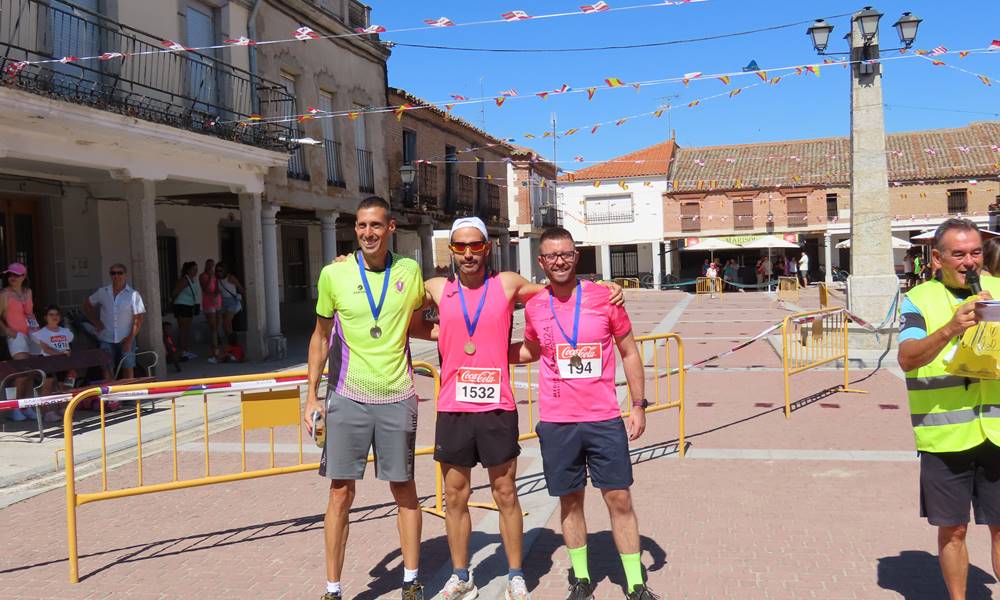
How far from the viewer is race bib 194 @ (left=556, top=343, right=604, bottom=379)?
12.2 ft

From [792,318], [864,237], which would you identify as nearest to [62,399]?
[792,318]

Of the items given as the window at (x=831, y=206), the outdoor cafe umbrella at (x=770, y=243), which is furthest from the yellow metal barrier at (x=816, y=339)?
the window at (x=831, y=206)

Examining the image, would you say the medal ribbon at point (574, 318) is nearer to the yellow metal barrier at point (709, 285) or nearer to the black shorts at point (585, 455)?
the black shorts at point (585, 455)

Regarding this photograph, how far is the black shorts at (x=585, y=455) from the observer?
12.0 ft

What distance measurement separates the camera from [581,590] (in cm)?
377

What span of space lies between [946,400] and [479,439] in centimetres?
190

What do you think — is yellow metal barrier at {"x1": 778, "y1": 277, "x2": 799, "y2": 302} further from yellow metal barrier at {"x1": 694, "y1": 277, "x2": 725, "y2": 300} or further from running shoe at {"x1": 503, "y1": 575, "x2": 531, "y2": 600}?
running shoe at {"x1": 503, "y1": 575, "x2": 531, "y2": 600}

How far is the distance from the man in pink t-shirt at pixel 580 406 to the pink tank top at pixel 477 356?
0.20m

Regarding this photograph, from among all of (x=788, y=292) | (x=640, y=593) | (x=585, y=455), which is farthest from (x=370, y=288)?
(x=788, y=292)

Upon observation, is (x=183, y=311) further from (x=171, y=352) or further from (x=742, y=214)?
(x=742, y=214)

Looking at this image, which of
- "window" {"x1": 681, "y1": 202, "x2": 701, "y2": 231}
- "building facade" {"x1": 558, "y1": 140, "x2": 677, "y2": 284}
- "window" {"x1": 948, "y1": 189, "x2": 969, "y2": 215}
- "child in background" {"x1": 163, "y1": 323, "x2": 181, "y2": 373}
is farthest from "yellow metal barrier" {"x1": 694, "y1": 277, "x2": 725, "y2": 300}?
"child in background" {"x1": 163, "y1": 323, "x2": 181, "y2": 373}

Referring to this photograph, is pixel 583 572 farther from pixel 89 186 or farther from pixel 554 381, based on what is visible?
pixel 89 186

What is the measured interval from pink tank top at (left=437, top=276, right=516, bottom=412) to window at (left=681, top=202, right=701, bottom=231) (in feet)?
139

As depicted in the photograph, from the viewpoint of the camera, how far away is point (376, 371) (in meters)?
3.72
